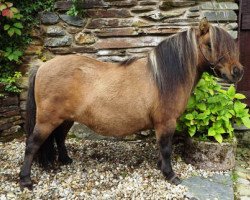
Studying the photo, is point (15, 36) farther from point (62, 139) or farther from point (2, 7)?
point (62, 139)

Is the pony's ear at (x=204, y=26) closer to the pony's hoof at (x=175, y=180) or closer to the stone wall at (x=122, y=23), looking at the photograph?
the stone wall at (x=122, y=23)

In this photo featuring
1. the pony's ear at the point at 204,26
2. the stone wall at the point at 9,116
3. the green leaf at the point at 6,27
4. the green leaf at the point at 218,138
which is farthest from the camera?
the stone wall at the point at 9,116

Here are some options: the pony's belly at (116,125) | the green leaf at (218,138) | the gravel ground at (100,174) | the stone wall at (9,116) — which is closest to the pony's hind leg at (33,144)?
the gravel ground at (100,174)

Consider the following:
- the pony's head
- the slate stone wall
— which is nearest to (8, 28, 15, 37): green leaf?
the slate stone wall

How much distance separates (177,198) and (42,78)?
1.88m

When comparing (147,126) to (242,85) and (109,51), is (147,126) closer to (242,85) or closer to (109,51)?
(109,51)

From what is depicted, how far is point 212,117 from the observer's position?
4.16 meters

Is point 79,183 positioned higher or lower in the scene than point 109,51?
lower

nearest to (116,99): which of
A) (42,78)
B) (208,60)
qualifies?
(42,78)

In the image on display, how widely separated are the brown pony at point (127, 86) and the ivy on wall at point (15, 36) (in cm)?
114

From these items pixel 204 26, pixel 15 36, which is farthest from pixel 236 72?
pixel 15 36

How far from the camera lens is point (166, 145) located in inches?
149

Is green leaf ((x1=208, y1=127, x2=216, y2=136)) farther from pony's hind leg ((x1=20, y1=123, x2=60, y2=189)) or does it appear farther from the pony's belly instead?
pony's hind leg ((x1=20, y1=123, x2=60, y2=189))

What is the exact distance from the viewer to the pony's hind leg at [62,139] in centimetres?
409
